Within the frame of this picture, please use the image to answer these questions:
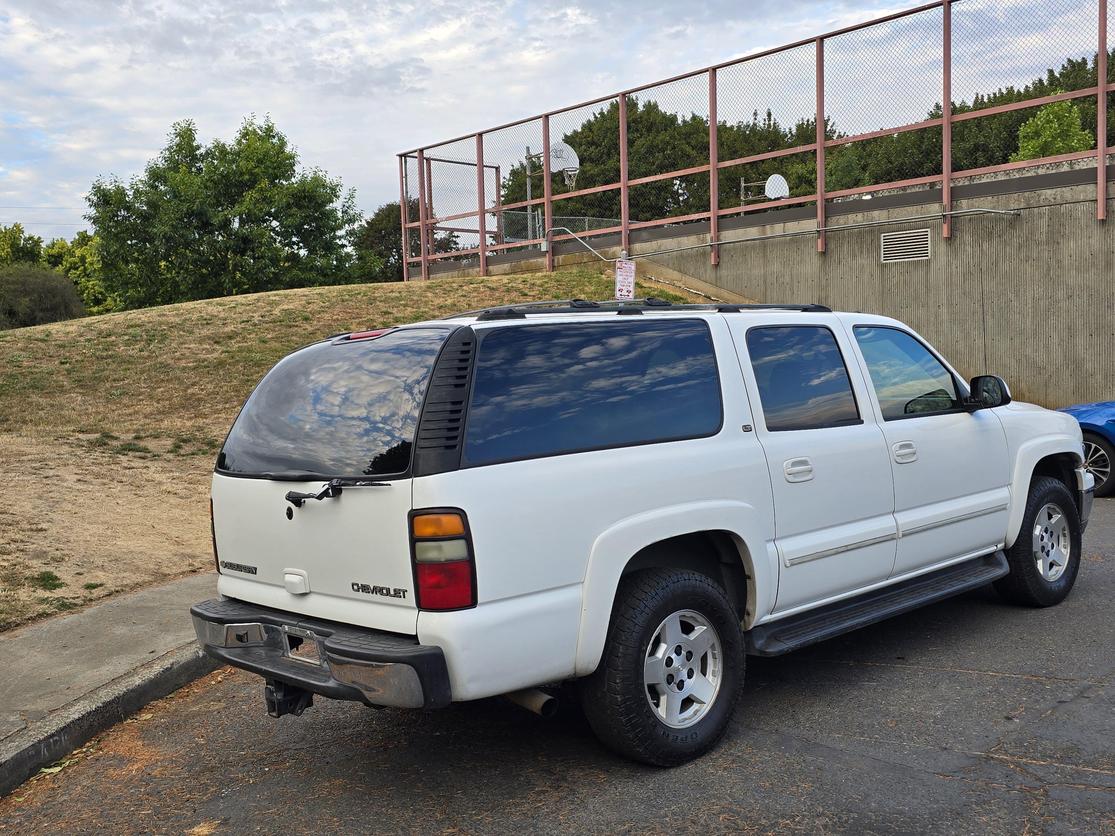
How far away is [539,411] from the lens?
4.06m

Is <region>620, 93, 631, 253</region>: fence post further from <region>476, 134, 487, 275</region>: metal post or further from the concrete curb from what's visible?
the concrete curb

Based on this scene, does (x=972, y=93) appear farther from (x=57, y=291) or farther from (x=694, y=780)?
(x=57, y=291)

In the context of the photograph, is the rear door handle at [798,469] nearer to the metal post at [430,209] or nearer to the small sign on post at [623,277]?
the small sign on post at [623,277]

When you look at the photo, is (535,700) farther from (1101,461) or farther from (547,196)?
(547,196)

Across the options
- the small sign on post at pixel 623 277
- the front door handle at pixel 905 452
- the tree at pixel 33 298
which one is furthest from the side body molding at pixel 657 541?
the tree at pixel 33 298

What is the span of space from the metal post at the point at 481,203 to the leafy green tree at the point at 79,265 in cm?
3604

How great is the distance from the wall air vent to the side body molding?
13.1 m

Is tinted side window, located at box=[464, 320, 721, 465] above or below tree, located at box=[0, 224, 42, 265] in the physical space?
below

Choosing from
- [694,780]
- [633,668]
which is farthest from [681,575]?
[694,780]

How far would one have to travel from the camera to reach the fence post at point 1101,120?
14.1m

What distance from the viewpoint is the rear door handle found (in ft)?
15.8

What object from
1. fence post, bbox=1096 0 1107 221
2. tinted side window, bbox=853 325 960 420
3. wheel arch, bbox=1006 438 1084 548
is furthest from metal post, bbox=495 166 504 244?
tinted side window, bbox=853 325 960 420

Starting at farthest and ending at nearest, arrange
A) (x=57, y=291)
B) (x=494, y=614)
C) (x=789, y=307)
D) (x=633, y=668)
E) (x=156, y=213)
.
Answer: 1. (x=57, y=291)
2. (x=156, y=213)
3. (x=789, y=307)
4. (x=633, y=668)
5. (x=494, y=614)

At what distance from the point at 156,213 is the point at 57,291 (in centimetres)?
1669
